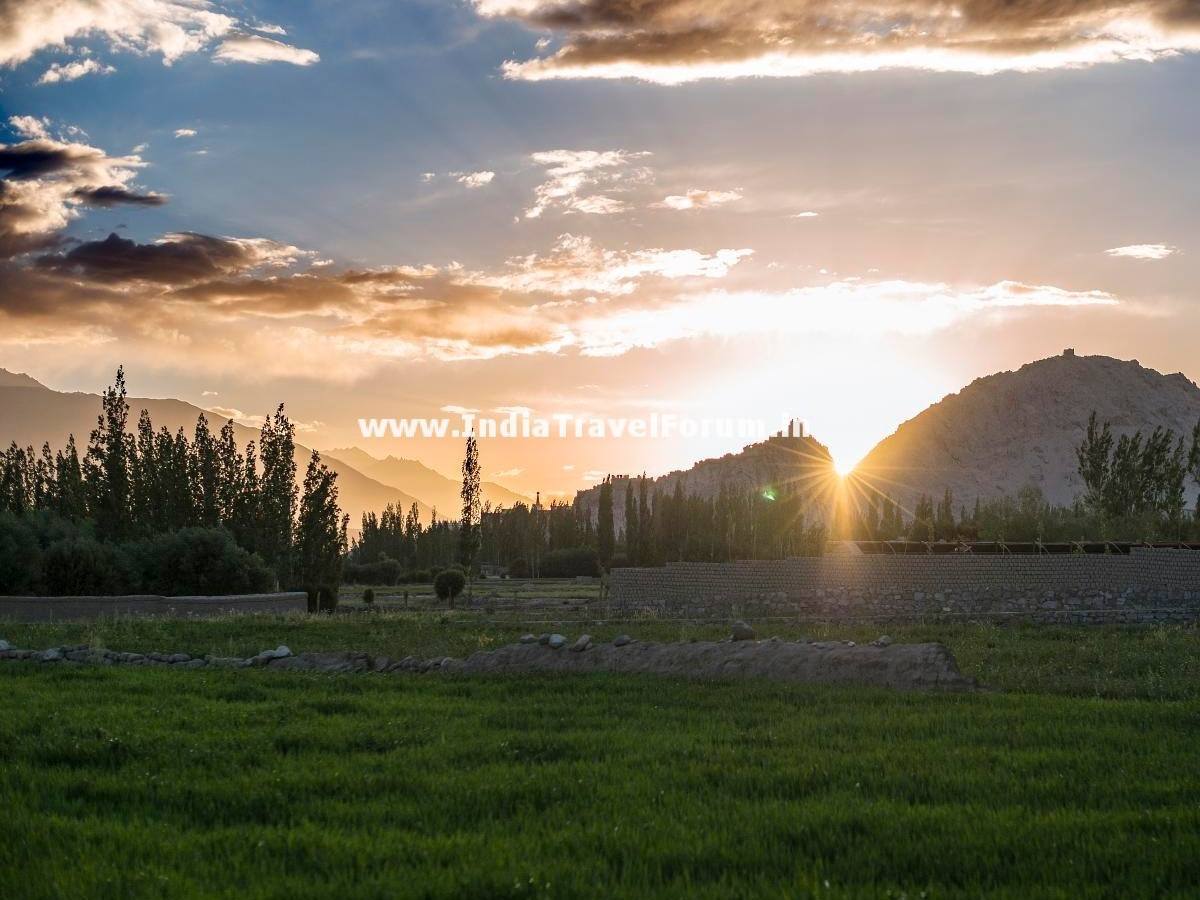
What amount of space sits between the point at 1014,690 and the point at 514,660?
360 inches

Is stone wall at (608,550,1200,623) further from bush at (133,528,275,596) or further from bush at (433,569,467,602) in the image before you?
bush at (433,569,467,602)

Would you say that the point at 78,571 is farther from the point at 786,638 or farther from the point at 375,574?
the point at 375,574

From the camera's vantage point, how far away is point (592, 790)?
31.8 ft

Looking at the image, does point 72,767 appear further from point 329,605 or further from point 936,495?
point 936,495

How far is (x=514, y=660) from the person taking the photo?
20781 mm

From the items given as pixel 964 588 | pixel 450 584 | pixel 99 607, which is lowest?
pixel 450 584

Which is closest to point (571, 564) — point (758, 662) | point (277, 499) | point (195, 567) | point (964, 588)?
point (277, 499)

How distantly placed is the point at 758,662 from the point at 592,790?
33.6 feet

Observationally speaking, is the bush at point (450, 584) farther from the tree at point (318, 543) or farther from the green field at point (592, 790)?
the green field at point (592, 790)

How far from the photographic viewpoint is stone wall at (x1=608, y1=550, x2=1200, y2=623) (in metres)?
42.7

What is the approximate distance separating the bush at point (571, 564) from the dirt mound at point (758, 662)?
94143mm

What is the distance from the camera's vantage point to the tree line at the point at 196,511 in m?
48.0

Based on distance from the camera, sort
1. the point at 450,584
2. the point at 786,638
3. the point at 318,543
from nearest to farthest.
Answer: the point at 786,638 < the point at 318,543 < the point at 450,584

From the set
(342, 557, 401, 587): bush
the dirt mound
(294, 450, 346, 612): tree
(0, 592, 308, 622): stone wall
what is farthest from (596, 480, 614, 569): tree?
the dirt mound
